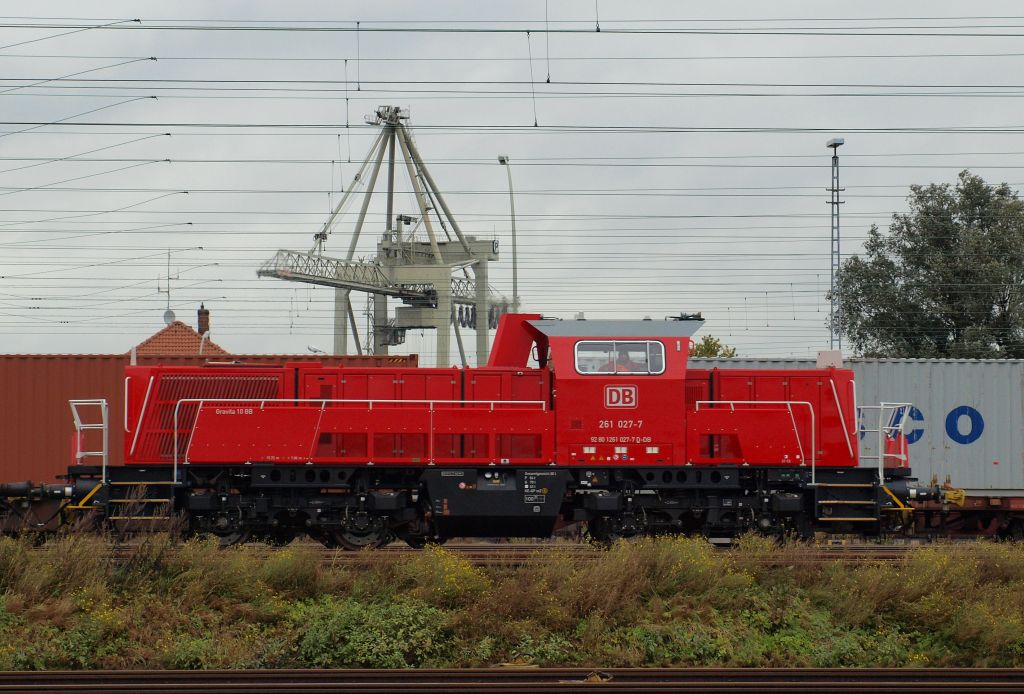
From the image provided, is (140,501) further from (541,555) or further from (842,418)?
(842,418)

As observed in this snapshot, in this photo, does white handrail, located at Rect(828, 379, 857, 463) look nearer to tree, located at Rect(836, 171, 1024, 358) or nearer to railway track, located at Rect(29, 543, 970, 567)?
railway track, located at Rect(29, 543, 970, 567)

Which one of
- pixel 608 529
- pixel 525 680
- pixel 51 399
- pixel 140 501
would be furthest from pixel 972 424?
pixel 51 399

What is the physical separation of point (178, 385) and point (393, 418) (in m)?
3.52

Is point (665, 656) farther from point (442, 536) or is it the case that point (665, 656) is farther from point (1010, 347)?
point (1010, 347)

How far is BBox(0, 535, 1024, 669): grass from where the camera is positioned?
11320 mm

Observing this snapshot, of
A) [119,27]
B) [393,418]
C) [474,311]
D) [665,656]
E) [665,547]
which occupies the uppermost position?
[119,27]

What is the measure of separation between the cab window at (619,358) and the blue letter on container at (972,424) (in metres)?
10.4

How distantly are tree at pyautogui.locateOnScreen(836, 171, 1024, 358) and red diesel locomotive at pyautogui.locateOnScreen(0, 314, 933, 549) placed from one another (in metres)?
24.0

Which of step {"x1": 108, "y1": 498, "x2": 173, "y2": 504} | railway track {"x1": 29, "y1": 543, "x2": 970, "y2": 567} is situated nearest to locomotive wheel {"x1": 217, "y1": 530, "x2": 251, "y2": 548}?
railway track {"x1": 29, "y1": 543, "x2": 970, "y2": 567}

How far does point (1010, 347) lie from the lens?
119 ft

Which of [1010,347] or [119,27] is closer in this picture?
[119,27]

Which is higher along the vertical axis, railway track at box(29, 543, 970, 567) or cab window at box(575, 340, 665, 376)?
cab window at box(575, 340, 665, 376)

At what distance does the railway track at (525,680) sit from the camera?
9938 millimetres

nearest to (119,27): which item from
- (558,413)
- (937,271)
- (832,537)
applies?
(558,413)
